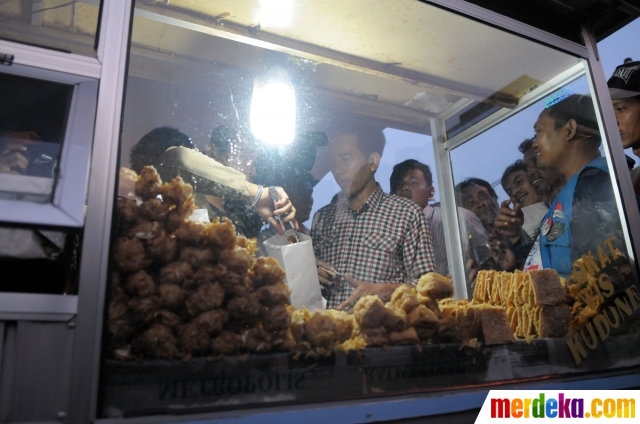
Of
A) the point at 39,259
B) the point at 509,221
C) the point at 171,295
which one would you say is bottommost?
the point at 171,295

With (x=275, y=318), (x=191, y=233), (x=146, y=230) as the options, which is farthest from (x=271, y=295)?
(x=146, y=230)

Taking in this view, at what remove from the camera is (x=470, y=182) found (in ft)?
12.2

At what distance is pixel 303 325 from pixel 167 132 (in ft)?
3.37

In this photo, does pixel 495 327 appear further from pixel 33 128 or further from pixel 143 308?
pixel 33 128

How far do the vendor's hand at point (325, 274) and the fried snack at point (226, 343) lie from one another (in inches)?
44.6

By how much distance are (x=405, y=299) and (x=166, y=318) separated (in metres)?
1.14

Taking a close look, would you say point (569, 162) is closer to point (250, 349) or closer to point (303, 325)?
point (303, 325)

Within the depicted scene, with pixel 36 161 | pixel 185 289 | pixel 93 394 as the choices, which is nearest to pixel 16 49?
pixel 36 161

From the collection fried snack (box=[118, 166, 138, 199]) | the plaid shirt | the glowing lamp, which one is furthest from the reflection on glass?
fried snack (box=[118, 166, 138, 199])

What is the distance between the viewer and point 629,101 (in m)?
4.54

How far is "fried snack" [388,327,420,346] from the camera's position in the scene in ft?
6.40

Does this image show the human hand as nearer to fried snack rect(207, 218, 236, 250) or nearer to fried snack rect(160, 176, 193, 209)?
fried snack rect(207, 218, 236, 250)

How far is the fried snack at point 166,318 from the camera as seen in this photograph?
159cm

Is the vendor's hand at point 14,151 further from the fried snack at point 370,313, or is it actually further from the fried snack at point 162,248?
the fried snack at point 370,313
